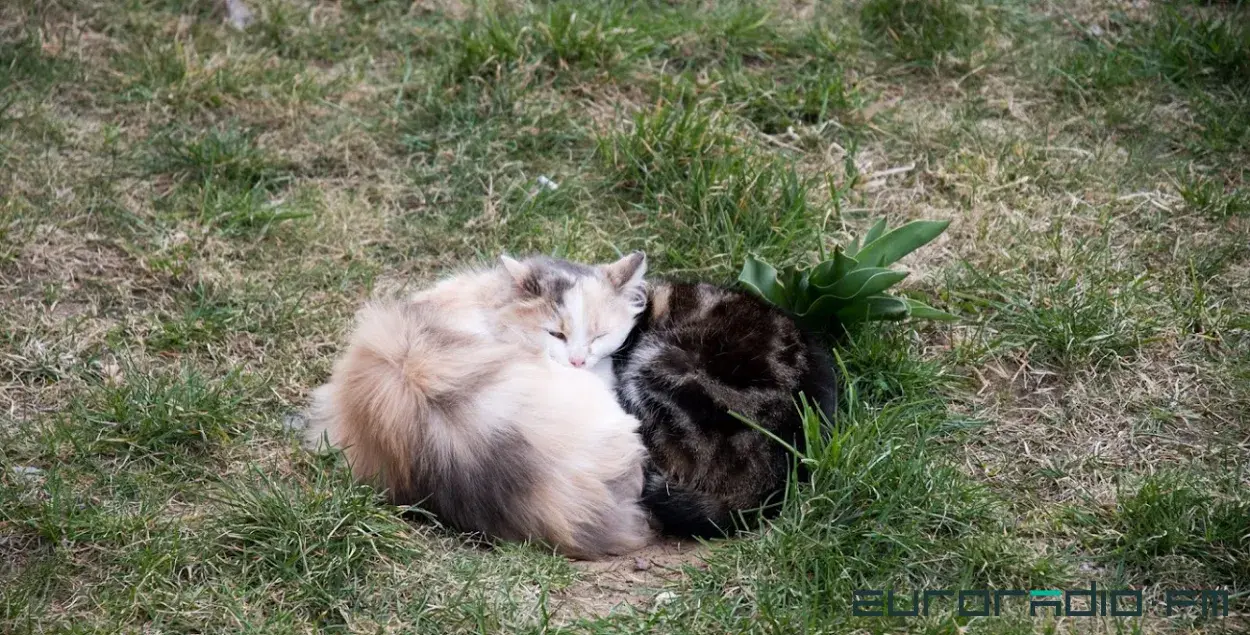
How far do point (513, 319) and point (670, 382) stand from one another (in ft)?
1.95

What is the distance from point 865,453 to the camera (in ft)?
10.5

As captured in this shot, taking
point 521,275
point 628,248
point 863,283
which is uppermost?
point 863,283

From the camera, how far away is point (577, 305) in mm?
3621

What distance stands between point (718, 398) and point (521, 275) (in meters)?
0.83

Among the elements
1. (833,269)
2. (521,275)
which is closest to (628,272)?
(521,275)

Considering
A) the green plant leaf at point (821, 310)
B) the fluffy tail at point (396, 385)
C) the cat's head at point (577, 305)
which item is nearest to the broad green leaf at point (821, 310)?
the green plant leaf at point (821, 310)

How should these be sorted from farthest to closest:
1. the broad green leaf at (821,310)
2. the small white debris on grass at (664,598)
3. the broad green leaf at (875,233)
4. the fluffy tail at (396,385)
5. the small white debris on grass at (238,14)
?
the small white debris on grass at (238,14) → the broad green leaf at (875,233) → the broad green leaf at (821,310) → the fluffy tail at (396,385) → the small white debris on grass at (664,598)

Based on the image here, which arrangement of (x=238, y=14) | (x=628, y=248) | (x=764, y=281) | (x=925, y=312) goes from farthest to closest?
(x=238, y=14)
(x=628, y=248)
(x=764, y=281)
(x=925, y=312)

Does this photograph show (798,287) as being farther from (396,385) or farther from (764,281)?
(396,385)

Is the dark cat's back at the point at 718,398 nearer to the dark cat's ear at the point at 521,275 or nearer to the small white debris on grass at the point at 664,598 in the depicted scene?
the small white debris on grass at the point at 664,598

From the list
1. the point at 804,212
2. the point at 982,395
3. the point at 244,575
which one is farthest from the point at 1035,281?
the point at 244,575

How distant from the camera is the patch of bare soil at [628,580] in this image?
299 cm

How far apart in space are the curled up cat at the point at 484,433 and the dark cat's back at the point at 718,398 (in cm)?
11

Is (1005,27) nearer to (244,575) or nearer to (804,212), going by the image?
(804,212)
